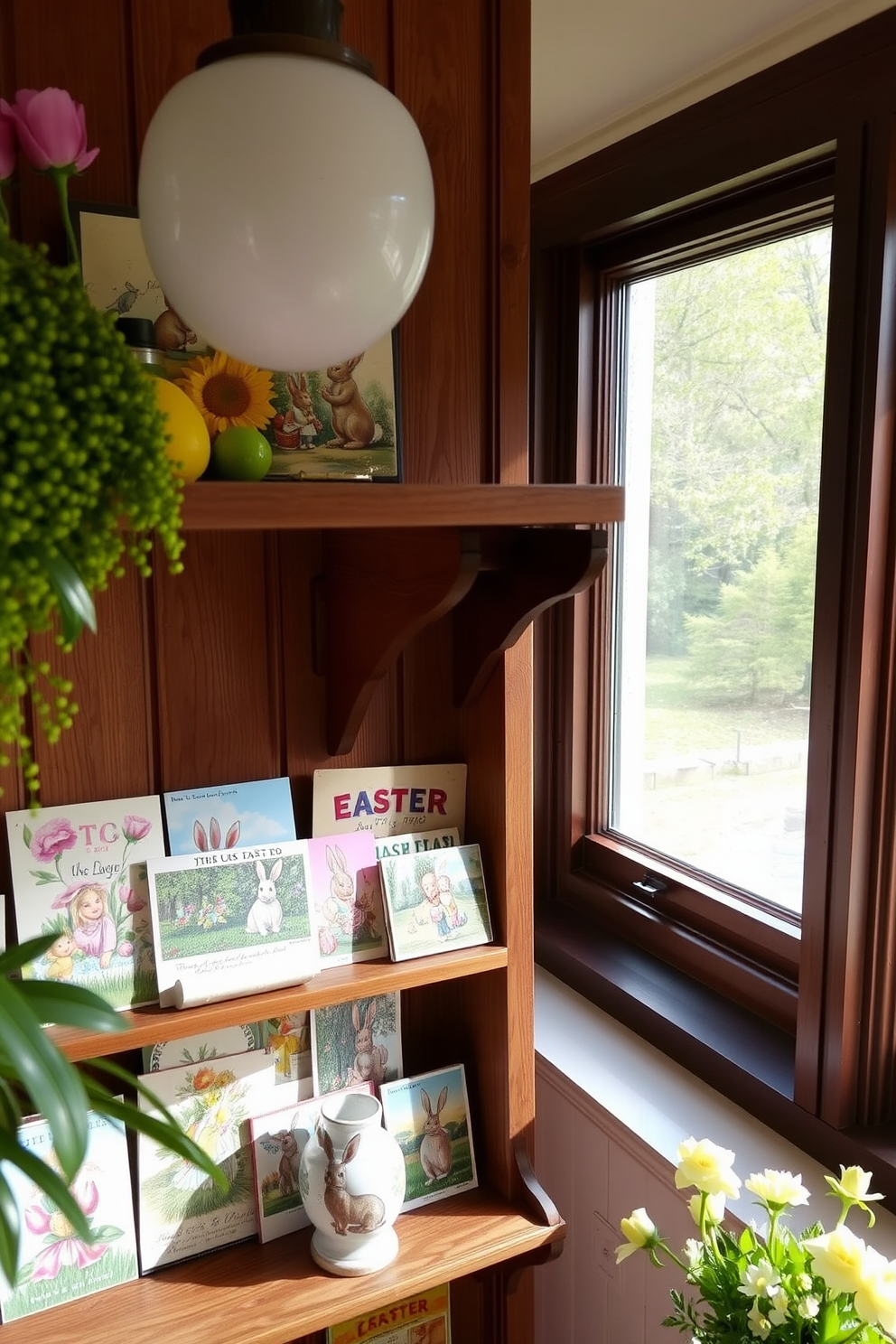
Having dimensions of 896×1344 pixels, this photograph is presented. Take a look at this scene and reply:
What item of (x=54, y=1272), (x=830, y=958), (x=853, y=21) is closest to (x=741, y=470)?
(x=853, y=21)

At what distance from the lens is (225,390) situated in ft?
3.39

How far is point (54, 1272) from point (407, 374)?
1.03 m

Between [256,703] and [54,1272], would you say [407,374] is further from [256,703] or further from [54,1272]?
[54,1272]

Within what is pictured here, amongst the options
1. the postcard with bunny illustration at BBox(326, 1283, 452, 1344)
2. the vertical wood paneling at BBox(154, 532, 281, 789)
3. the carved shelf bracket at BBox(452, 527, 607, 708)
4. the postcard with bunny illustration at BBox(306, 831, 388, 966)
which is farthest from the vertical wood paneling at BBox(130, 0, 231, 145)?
the postcard with bunny illustration at BBox(326, 1283, 452, 1344)

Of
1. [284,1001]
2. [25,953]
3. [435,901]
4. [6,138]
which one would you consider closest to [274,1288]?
[284,1001]

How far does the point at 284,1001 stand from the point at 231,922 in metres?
0.10

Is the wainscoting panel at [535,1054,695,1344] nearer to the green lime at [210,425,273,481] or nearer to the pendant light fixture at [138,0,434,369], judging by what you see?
the green lime at [210,425,273,481]

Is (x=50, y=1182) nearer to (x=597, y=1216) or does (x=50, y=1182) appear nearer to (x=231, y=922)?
(x=231, y=922)

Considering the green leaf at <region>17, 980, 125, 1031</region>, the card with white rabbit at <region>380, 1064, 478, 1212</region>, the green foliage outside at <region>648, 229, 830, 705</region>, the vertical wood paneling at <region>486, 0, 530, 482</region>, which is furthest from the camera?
the green foliage outside at <region>648, 229, 830, 705</region>

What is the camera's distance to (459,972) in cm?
124

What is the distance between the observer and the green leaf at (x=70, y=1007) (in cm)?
77

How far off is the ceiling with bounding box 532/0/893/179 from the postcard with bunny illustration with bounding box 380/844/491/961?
1.07 meters

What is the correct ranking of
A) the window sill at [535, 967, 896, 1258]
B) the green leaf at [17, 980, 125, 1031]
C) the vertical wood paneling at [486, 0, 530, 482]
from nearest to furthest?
the green leaf at [17, 980, 125, 1031] → the vertical wood paneling at [486, 0, 530, 482] → the window sill at [535, 967, 896, 1258]

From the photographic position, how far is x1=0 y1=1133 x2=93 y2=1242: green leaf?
677 millimetres
